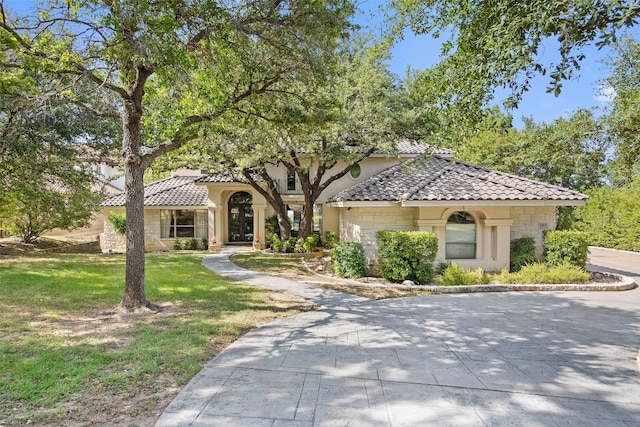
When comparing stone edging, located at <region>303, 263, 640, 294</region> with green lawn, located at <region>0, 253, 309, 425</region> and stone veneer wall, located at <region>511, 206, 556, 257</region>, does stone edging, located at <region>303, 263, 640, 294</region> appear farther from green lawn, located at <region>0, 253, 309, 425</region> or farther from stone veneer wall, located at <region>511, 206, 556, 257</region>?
green lawn, located at <region>0, 253, 309, 425</region>

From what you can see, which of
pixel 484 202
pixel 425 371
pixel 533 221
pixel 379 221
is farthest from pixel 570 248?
pixel 425 371

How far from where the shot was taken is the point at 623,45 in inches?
431

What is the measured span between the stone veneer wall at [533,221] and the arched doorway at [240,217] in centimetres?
1608

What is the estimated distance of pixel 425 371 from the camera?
4734 mm

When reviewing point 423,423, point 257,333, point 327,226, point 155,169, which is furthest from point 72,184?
point 423,423

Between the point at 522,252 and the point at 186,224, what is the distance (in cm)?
1883

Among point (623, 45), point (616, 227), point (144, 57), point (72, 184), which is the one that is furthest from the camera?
point (616, 227)

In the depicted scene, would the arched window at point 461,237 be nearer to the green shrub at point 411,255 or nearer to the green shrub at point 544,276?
the green shrub at point 544,276

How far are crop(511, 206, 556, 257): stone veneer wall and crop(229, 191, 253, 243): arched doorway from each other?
16082 mm

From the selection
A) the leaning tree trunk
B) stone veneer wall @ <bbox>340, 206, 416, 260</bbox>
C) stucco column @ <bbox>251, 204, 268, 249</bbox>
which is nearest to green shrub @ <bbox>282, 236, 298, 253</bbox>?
the leaning tree trunk

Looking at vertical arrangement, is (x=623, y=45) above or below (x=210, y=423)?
above

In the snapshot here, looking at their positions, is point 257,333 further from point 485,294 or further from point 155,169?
point 155,169

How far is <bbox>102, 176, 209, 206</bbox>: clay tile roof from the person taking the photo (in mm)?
21203

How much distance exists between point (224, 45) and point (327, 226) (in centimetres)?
1586
